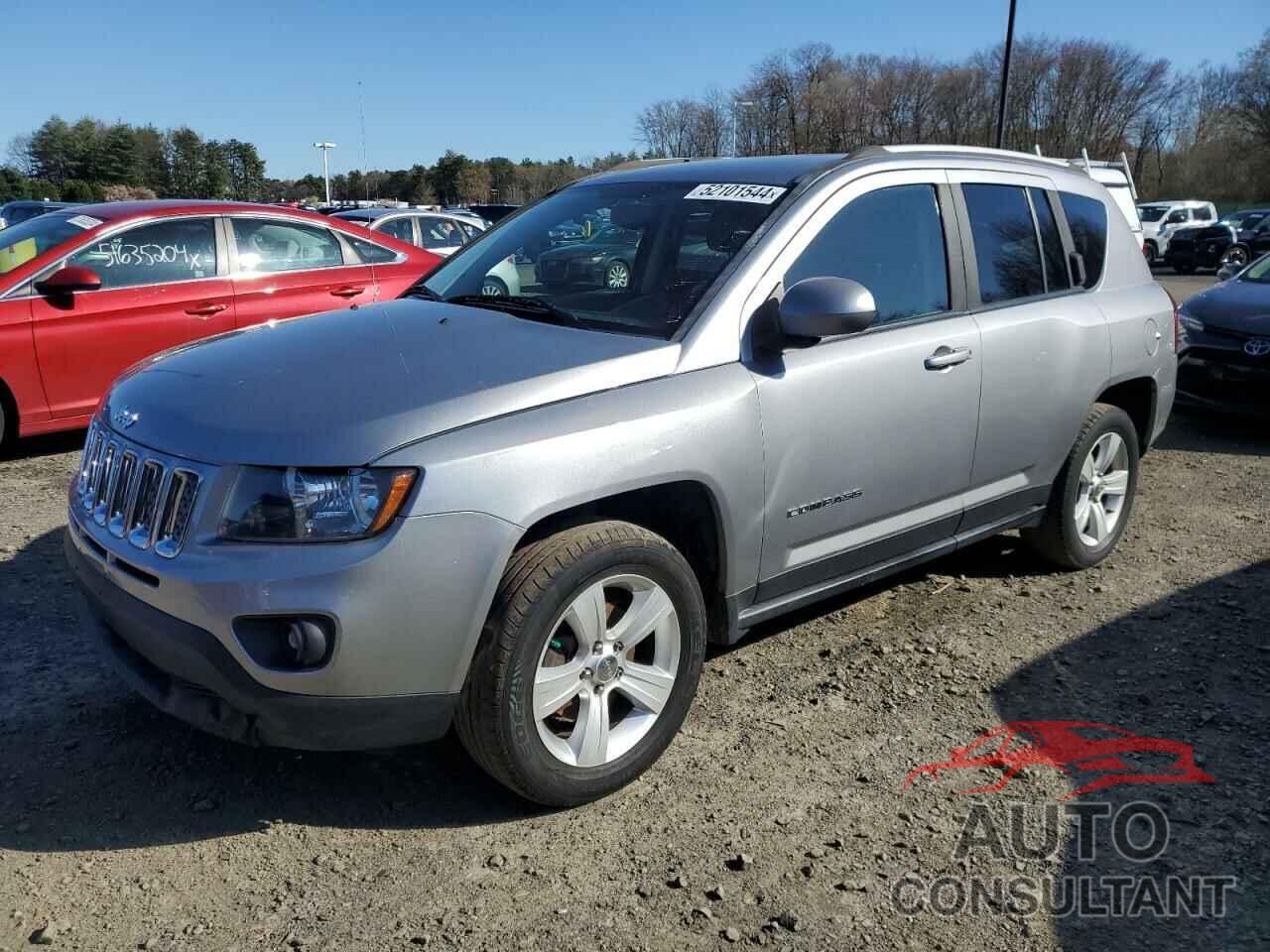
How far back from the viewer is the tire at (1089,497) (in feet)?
15.3

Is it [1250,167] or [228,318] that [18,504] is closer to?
[228,318]

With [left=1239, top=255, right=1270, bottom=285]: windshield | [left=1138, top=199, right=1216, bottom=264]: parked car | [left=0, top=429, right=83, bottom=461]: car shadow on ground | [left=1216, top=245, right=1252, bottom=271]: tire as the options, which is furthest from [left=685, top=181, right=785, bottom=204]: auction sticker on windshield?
[left=1138, top=199, right=1216, bottom=264]: parked car

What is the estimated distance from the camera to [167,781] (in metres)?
3.15

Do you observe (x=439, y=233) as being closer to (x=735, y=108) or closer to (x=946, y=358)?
(x=946, y=358)

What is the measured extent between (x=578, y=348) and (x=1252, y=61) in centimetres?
7351

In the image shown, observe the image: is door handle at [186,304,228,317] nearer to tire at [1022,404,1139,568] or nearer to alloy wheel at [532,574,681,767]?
alloy wheel at [532,574,681,767]

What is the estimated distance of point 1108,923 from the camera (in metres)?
2.60

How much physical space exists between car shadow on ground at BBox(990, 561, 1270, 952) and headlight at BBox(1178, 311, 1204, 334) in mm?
3699

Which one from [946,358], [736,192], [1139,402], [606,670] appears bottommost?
[606,670]

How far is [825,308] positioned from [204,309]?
528cm

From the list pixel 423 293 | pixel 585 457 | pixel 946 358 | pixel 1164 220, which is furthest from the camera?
pixel 1164 220

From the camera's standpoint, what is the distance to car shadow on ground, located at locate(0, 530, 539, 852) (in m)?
2.95

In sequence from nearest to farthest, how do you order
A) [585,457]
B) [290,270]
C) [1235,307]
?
[585,457] < [290,270] < [1235,307]

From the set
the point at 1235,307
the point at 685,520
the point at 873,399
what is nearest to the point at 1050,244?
the point at 873,399
